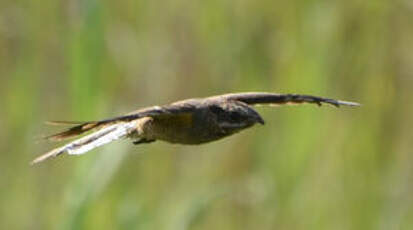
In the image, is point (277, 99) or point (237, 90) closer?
point (277, 99)

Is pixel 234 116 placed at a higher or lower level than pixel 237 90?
higher

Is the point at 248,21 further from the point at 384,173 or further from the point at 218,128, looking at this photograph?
the point at 218,128

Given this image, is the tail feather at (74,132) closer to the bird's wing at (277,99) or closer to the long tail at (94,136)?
the long tail at (94,136)

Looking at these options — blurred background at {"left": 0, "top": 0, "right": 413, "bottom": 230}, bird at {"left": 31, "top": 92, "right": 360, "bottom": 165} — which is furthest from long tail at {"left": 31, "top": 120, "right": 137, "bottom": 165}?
blurred background at {"left": 0, "top": 0, "right": 413, "bottom": 230}

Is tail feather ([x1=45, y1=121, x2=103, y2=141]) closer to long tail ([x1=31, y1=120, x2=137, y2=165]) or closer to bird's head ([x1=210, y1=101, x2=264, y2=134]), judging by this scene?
long tail ([x1=31, y1=120, x2=137, y2=165])

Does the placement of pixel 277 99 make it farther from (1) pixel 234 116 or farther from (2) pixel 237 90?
(2) pixel 237 90

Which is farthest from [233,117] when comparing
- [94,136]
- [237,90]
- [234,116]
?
[237,90]

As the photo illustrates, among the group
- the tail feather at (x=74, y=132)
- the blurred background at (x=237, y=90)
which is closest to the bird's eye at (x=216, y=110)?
the tail feather at (x=74, y=132)
